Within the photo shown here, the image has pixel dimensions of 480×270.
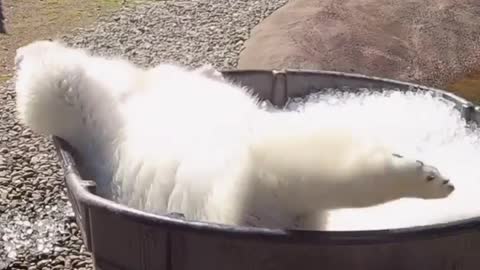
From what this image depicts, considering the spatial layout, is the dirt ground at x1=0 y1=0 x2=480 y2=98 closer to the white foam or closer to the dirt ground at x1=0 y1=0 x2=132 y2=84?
the dirt ground at x1=0 y1=0 x2=132 y2=84

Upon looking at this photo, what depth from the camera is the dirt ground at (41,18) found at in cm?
691

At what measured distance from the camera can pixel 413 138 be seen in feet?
8.48

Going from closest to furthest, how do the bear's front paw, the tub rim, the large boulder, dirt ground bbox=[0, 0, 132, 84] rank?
the tub rim < the bear's front paw < the large boulder < dirt ground bbox=[0, 0, 132, 84]

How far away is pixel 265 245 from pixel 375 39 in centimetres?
515

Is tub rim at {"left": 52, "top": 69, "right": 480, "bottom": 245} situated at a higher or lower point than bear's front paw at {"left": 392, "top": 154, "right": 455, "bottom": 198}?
lower

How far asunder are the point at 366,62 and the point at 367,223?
4313 millimetres

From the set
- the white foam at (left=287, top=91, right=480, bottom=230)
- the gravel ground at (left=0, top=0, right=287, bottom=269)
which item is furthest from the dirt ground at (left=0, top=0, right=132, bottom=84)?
Answer: the white foam at (left=287, top=91, right=480, bottom=230)

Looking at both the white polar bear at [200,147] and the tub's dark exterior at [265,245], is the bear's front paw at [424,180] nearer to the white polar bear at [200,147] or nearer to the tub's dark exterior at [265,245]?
the white polar bear at [200,147]

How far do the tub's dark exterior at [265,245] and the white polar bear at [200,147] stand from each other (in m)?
0.19

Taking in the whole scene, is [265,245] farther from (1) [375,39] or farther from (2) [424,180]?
(1) [375,39]

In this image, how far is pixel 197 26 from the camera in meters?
7.42

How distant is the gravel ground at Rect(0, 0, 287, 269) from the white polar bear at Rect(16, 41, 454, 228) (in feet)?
4.19

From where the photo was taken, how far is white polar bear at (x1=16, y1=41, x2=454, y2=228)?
6.86ft

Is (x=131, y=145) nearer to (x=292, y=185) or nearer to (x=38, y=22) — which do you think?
(x=292, y=185)
